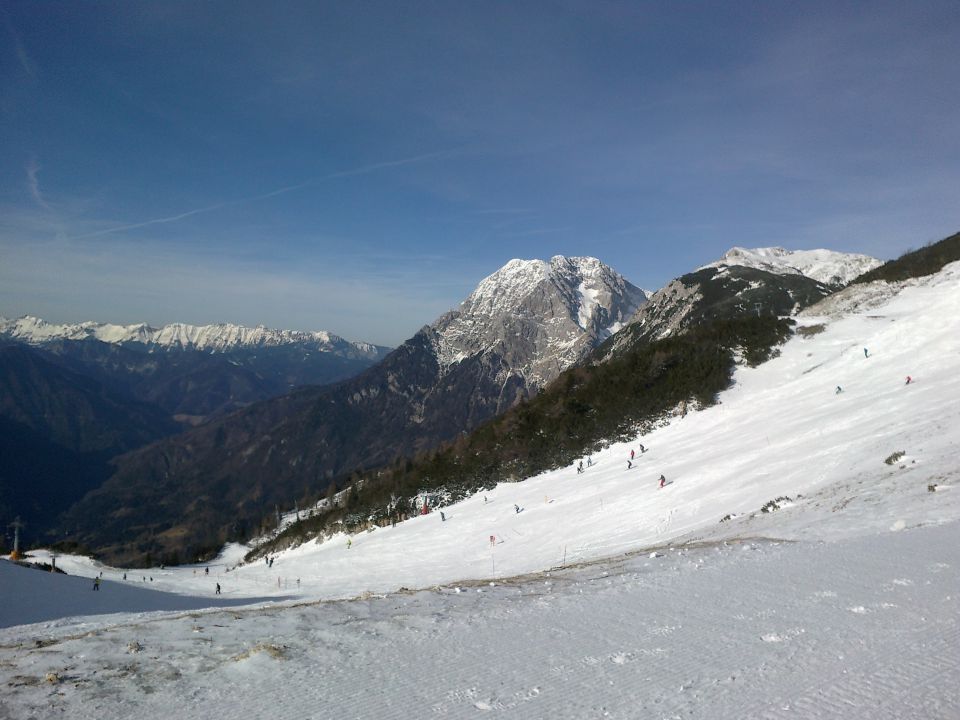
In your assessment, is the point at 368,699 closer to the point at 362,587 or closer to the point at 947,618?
the point at 947,618

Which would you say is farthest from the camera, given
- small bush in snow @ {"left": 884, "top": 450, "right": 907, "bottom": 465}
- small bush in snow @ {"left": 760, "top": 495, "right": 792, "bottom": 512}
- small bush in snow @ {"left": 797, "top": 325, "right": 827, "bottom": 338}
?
small bush in snow @ {"left": 797, "top": 325, "right": 827, "bottom": 338}

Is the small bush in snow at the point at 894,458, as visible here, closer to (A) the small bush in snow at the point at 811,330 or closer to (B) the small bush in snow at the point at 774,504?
(B) the small bush in snow at the point at 774,504

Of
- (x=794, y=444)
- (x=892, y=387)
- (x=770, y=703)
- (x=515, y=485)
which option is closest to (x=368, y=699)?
(x=770, y=703)

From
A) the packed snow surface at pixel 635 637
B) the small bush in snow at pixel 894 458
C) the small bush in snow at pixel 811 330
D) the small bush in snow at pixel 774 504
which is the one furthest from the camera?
the small bush in snow at pixel 811 330

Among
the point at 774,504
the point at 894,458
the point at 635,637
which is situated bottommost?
the point at 774,504

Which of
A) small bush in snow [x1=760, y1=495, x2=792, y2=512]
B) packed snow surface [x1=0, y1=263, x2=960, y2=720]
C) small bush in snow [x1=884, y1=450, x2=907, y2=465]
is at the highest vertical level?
packed snow surface [x1=0, y1=263, x2=960, y2=720]

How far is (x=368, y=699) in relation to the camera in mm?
5891

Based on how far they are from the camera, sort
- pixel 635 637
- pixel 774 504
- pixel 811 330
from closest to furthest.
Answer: pixel 635 637, pixel 774 504, pixel 811 330

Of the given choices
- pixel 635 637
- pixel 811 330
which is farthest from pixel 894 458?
pixel 811 330

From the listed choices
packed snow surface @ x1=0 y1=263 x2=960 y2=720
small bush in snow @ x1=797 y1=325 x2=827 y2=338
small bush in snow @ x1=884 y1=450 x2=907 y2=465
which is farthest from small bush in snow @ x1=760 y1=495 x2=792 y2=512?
small bush in snow @ x1=797 y1=325 x2=827 y2=338

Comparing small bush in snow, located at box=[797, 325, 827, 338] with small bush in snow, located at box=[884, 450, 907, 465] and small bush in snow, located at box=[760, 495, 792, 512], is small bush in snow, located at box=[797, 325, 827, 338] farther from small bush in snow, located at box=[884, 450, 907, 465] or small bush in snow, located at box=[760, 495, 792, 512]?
small bush in snow, located at box=[760, 495, 792, 512]

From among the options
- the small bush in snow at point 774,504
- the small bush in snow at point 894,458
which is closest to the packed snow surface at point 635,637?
the small bush in snow at point 894,458

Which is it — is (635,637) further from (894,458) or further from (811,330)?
(811,330)

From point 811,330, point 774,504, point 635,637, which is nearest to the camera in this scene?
point 635,637
